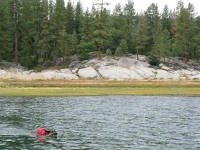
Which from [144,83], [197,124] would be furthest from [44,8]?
[197,124]

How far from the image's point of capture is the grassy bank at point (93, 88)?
221ft

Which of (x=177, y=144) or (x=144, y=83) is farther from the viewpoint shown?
(x=144, y=83)

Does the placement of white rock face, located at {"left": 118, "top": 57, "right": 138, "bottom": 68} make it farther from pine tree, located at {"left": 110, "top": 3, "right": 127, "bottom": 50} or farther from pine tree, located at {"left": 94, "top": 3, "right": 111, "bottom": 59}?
pine tree, located at {"left": 110, "top": 3, "right": 127, "bottom": 50}

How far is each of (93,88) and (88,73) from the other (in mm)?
25206

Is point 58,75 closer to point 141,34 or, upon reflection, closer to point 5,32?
point 5,32

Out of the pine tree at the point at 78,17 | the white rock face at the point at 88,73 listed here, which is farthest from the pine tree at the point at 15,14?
the pine tree at the point at 78,17

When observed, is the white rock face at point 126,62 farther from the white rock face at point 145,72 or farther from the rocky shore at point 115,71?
the white rock face at point 145,72

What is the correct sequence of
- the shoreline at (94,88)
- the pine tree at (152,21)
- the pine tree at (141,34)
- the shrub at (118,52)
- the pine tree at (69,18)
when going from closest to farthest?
1. the shoreline at (94,88)
2. the shrub at (118,52)
3. the pine tree at (141,34)
4. the pine tree at (152,21)
5. the pine tree at (69,18)

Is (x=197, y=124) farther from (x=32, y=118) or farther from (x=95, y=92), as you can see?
(x=95, y=92)

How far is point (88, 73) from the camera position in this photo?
101 metres

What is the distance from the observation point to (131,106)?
51.3 m

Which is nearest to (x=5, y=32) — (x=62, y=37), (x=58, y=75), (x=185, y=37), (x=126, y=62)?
(x=62, y=37)

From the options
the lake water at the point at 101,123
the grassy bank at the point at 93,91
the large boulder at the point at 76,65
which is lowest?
the lake water at the point at 101,123

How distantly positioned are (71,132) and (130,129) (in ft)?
18.4
